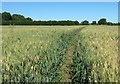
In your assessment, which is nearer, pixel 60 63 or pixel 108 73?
pixel 108 73

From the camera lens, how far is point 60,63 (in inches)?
410

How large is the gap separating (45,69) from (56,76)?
0.39m

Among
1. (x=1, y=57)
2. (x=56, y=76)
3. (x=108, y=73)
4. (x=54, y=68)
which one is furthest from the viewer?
(x=1, y=57)

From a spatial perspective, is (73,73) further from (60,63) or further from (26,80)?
(26,80)

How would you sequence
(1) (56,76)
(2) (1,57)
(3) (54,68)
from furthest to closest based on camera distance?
1. (2) (1,57)
2. (3) (54,68)
3. (1) (56,76)

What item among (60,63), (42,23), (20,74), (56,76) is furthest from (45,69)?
(42,23)

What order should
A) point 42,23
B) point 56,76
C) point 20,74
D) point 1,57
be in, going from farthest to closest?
point 42,23 → point 1,57 → point 56,76 → point 20,74

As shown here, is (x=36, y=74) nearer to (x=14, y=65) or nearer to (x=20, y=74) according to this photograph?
(x=20, y=74)

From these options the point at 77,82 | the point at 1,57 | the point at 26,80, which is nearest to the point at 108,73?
the point at 77,82

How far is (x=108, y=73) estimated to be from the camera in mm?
7602

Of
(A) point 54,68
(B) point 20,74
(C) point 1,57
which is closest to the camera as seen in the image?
(B) point 20,74

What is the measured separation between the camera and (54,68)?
9.23 metres

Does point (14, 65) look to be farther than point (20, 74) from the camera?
Yes

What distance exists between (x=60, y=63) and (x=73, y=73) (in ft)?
3.16
